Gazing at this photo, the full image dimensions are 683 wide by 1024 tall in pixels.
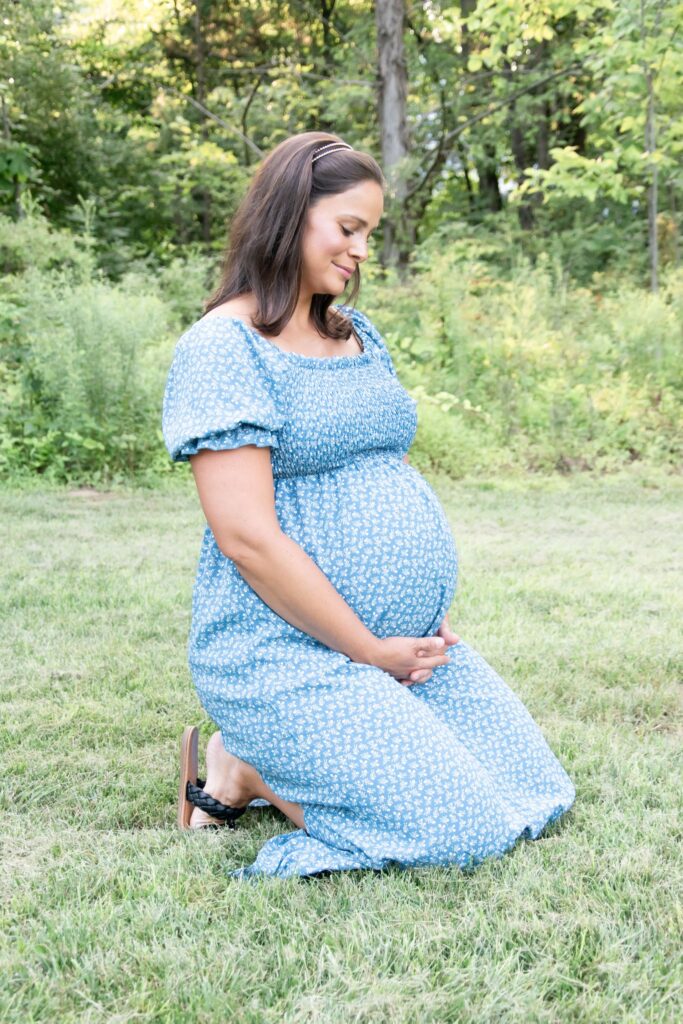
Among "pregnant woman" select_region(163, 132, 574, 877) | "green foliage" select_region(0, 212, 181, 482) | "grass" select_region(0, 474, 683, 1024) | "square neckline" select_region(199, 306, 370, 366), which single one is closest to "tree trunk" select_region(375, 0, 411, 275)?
"green foliage" select_region(0, 212, 181, 482)

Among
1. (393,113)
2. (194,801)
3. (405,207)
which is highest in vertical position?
(393,113)

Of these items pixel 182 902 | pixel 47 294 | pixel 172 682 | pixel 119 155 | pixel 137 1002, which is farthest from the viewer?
pixel 119 155

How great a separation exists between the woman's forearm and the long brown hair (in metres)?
0.52

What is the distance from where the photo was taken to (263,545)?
2.06 metres

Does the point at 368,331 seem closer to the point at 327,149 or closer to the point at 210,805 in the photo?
the point at 327,149

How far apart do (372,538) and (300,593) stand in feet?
0.75

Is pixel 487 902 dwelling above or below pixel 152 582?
above

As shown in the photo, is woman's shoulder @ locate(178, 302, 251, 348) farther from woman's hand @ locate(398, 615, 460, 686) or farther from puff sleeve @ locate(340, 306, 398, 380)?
woman's hand @ locate(398, 615, 460, 686)

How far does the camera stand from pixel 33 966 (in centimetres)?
167

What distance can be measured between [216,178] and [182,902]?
41.3 ft

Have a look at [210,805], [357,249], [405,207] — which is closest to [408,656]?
[210,805]

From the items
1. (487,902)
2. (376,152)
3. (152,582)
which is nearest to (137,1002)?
(487,902)

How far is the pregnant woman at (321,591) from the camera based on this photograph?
2047 mm

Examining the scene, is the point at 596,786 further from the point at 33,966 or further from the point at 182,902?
the point at 33,966
